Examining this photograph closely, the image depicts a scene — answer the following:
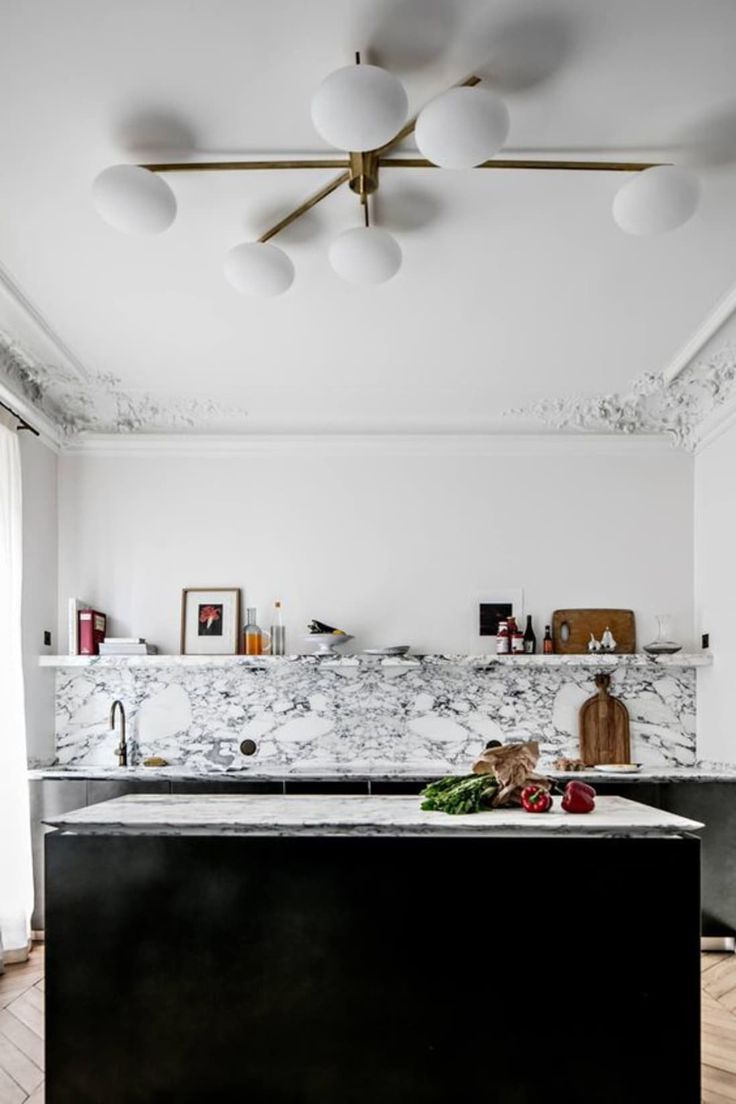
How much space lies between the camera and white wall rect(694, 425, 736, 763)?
191 inches

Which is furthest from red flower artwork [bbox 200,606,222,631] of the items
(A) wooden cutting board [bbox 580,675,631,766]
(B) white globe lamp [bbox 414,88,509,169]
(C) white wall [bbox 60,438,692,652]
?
(B) white globe lamp [bbox 414,88,509,169]

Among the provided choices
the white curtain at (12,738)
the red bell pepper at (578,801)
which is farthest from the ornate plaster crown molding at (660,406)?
the white curtain at (12,738)

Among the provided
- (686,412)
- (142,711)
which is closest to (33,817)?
(142,711)

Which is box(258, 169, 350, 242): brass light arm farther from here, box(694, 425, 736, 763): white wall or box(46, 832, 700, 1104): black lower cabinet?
box(694, 425, 736, 763): white wall

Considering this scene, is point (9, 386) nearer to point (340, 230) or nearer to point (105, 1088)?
point (340, 230)

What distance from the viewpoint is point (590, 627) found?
5410 mm

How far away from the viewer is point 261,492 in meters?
5.60

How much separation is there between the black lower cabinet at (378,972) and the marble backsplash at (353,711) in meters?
2.68

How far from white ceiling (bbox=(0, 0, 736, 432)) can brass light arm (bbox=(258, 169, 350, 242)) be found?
0.04 m

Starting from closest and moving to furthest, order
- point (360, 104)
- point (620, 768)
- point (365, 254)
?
point (360, 104) < point (365, 254) < point (620, 768)

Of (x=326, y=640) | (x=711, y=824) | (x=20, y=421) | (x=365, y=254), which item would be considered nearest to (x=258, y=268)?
(x=365, y=254)

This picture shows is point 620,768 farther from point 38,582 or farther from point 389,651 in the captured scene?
point 38,582

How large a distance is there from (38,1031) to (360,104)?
11.1 ft

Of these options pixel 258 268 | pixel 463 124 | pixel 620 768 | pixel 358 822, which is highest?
pixel 463 124
